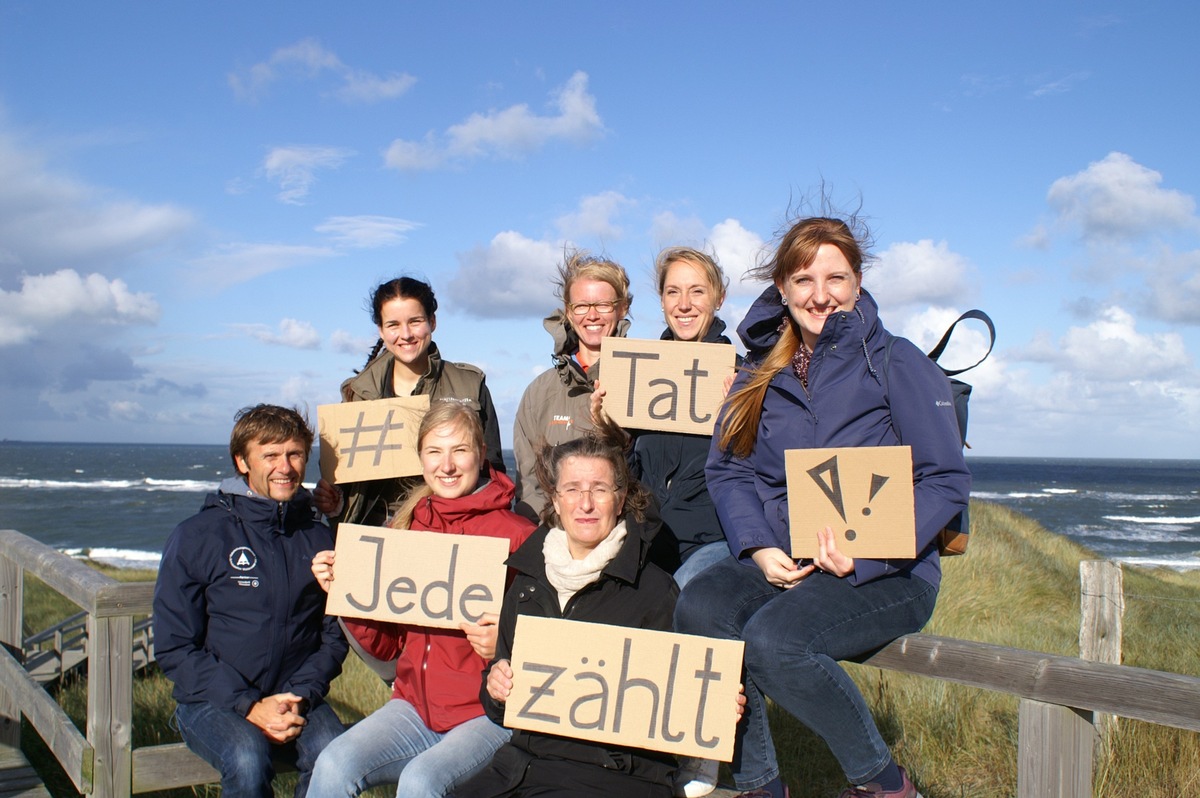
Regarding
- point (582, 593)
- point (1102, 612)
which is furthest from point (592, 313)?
point (1102, 612)

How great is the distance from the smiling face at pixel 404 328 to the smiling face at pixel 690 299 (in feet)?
4.26

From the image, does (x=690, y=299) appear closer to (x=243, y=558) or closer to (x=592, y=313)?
(x=592, y=313)

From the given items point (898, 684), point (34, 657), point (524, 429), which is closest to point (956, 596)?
point (898, 684)

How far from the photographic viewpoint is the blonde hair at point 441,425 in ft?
12.3

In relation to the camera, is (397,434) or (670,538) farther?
(397,434)

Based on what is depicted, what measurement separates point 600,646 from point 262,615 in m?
1.48

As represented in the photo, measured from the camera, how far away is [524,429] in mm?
4422

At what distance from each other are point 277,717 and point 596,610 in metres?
1.33

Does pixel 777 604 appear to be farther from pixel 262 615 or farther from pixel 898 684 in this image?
pixel 898 684

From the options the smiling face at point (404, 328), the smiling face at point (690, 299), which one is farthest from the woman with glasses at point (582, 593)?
the smiling face at point (404, 328)

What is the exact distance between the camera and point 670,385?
3785 millimetres

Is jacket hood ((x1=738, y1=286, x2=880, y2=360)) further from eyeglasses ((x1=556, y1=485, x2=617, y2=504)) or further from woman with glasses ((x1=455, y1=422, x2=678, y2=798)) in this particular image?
eyeglasses ((x1=556, y1=485, x2=617, y2=504))

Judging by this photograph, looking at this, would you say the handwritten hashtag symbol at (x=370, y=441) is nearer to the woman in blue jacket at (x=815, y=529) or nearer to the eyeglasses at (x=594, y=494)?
the eyeglasses at (x=594, y=494)

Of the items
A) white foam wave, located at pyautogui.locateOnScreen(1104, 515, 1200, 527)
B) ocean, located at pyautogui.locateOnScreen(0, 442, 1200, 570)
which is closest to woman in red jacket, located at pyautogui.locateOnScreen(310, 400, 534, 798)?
ocean, located at pyautogui.locateOnScreen(0, 442, 1200, 570)
